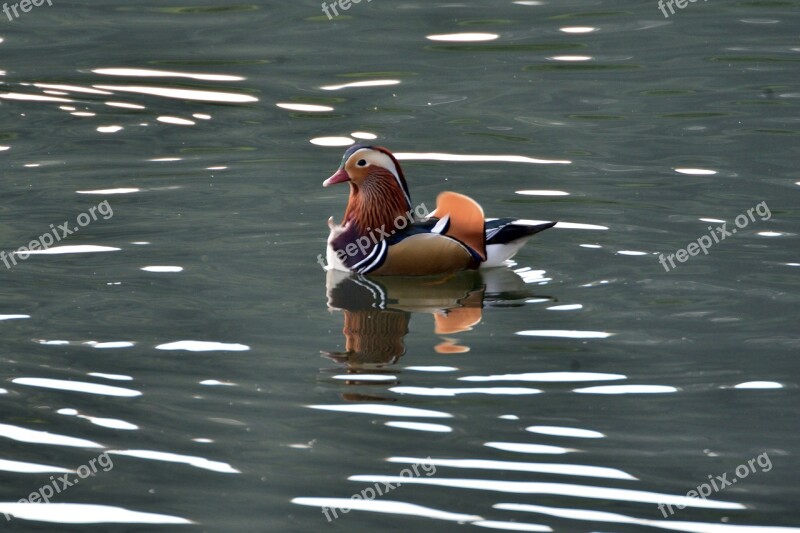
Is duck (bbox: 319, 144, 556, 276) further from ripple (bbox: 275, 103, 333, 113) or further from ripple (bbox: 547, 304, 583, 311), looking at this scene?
ripple (bbox: 275, 103, 333, 113)

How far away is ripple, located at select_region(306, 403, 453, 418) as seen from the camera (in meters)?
7.76

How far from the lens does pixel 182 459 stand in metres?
7.27

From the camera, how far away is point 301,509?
266 inches

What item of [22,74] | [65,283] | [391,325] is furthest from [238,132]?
[391,325]

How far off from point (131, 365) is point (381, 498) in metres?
2.42

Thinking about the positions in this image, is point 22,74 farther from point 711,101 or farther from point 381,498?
point 381,498

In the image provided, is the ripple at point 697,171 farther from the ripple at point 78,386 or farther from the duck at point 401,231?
the ripple at point 78,386

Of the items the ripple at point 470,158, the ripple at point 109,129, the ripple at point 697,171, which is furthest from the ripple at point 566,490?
the ripple at point 109,129

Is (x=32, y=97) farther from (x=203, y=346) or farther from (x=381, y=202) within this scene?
(x=203, y=346)

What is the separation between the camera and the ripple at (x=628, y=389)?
8117 millimetres

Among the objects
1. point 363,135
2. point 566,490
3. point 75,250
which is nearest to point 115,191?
point 75,250

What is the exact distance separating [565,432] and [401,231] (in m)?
3.85

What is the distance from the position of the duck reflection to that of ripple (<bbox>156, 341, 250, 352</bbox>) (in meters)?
0.57

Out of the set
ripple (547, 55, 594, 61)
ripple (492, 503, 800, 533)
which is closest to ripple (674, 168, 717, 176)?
ripple (547, 55, 594, 61)
